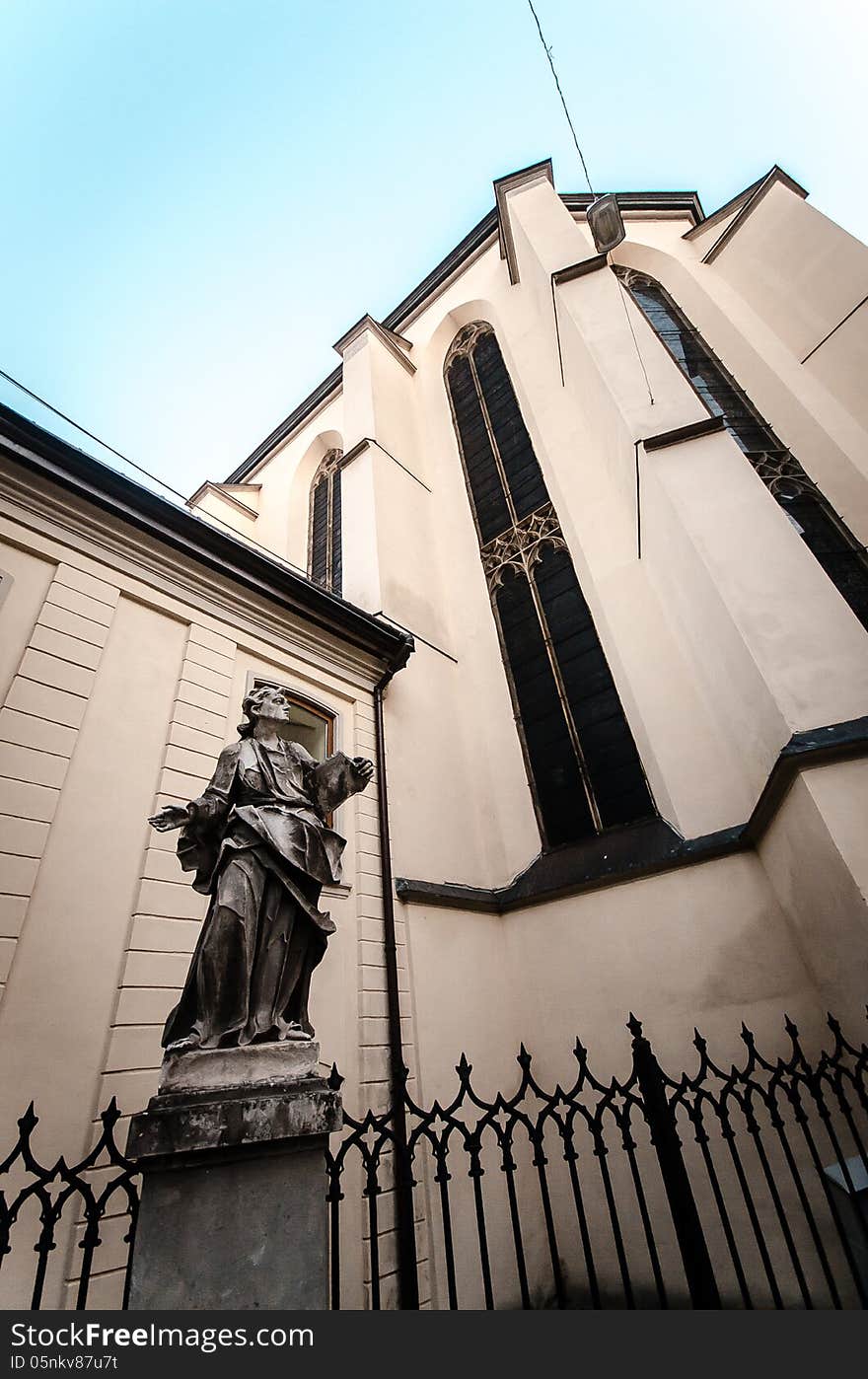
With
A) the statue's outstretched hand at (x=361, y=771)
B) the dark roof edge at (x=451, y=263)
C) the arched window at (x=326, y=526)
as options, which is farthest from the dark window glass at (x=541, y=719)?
the dark roof edge at (x=451, y=263)

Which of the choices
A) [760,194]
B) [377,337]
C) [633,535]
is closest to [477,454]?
[377,337]

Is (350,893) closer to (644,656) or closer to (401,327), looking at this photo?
(644,656)

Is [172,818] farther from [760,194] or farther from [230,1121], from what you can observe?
[760,194]

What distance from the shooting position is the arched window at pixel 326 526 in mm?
12414

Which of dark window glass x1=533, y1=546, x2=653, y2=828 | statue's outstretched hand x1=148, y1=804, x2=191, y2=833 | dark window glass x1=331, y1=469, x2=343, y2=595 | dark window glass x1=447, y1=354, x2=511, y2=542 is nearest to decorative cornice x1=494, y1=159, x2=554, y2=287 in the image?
dark window glass x1=447, y1=354, x2=511, y2=542

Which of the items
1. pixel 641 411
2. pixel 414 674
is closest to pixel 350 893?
pixel 414 674

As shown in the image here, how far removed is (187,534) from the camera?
6176mm

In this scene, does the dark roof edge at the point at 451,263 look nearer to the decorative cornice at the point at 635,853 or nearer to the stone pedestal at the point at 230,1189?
the decorative cornice at the point at 635,853

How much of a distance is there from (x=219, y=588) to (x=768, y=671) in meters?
5.17

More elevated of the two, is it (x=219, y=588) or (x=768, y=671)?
(x=219, y=588)

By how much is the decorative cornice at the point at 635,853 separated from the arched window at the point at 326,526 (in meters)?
6.68

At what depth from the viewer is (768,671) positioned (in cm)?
479

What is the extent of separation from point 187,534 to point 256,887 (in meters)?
4.56

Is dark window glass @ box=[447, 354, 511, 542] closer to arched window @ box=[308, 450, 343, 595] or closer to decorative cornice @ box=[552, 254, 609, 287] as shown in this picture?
arched window @ box=[308, 450, 343, 595]
